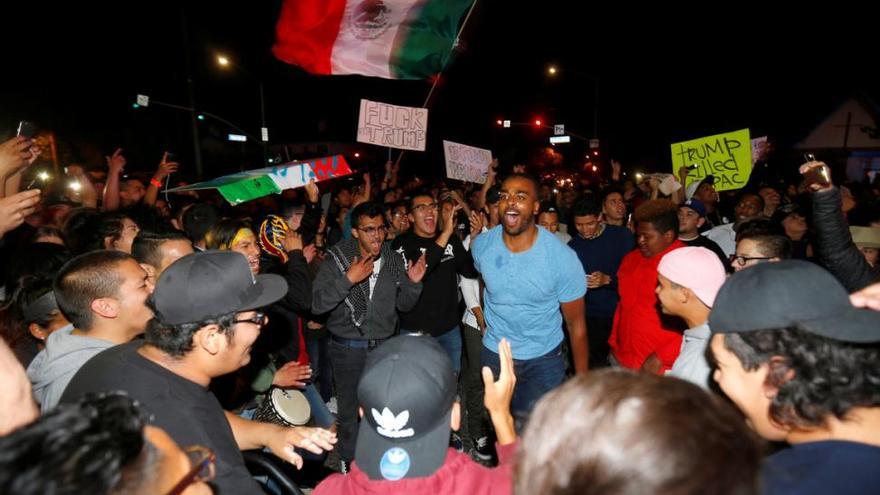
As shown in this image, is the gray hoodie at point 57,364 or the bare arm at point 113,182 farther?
the bare arm at point 113,182

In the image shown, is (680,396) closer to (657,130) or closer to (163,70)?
(163,70)

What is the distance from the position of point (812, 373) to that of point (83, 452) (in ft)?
7.21

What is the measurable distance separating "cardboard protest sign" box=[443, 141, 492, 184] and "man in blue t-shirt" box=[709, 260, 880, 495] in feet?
27.1

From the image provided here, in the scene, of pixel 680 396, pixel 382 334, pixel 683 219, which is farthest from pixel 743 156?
pixel 680 396

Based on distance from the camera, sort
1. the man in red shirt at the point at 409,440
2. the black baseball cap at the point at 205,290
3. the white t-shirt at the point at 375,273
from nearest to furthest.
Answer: the man in red shirt at the point at 409,440, the black baseball cap at the point at 205,290, the white t-shirt at the point at 375,273

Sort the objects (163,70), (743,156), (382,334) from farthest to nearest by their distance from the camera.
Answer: (163,70)
(743,156)
(382,334)

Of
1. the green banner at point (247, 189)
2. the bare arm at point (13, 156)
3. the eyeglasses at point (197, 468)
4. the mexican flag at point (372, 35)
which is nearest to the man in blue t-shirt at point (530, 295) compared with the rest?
the eyeglasses at point (197, 468)

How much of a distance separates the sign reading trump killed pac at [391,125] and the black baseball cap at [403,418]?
7143mm

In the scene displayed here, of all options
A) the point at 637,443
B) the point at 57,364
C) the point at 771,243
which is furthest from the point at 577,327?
the point at 57,364

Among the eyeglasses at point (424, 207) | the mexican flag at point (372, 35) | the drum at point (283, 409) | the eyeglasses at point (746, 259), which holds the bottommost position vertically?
the drum at point (283, 409)

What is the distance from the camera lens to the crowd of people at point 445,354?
1.09 meters

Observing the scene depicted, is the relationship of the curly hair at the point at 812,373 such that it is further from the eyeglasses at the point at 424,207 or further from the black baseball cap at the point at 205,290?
the eyeglasses at the point at 424,207

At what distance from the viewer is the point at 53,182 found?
9.94m

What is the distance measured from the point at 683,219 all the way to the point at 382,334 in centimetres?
383
